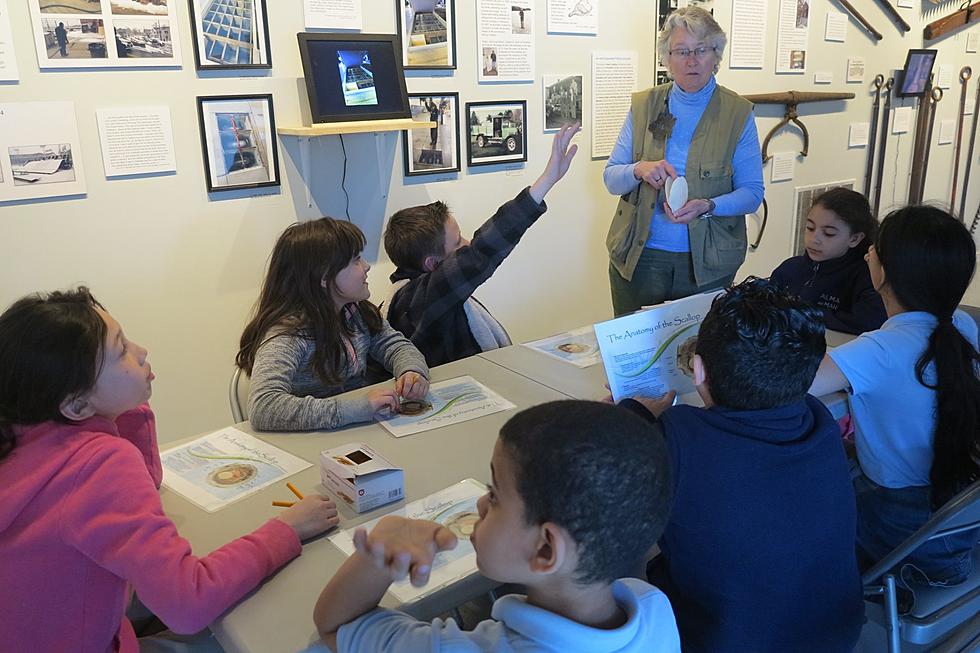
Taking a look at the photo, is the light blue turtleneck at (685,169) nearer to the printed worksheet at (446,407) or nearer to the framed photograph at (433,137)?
the framed photograph at (433,137)

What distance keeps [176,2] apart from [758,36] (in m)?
2.86

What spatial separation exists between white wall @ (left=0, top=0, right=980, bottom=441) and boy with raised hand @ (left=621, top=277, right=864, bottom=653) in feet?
6.39

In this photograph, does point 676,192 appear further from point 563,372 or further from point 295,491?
point 295,491

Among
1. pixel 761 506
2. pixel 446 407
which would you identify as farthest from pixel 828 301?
pixel 761 506

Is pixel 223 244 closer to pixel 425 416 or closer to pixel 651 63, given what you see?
pixel 425 416

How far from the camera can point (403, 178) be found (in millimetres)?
3023

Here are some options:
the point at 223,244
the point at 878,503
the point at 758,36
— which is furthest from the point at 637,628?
the point at 758,36

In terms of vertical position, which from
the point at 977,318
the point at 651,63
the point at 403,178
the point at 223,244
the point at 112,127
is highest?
the point at 651,63

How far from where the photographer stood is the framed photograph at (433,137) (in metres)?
3.00

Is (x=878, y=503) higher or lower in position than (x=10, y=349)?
lower

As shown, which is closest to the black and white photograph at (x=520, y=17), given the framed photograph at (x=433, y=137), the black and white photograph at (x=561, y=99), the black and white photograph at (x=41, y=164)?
the black and white photograph at (x=561, y=99)

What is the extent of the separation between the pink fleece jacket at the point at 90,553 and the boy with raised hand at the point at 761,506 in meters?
0.63

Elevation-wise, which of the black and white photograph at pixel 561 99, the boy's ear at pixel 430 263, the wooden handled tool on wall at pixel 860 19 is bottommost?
the boy's ear at pixel 430 263

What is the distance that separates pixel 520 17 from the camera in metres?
3.17
